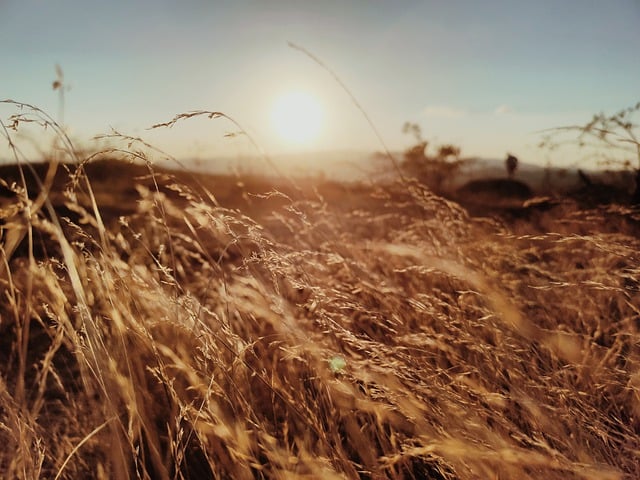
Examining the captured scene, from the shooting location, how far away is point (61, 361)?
2514 millimetres

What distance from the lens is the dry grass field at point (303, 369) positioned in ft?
3.76

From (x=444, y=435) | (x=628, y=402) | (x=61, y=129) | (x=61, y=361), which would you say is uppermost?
(x=61, y=129)

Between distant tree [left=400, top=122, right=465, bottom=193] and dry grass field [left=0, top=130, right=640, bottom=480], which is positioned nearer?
dry grass field [left=0, top=130, right=640, bottom=480]

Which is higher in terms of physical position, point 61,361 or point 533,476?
point 533,476

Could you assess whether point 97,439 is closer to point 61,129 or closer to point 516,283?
point 61,129

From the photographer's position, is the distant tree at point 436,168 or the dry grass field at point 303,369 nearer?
the dry grass field at point 303,369

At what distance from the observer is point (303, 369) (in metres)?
1.77

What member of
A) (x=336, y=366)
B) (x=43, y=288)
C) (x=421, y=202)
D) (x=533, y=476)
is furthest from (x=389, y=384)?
(x=43, y=288)

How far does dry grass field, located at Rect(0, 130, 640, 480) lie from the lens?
114 centimetres

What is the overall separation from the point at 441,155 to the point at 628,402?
323 inches

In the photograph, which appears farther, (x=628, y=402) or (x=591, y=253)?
(x=591, y=253)

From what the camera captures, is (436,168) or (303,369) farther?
(436,168)

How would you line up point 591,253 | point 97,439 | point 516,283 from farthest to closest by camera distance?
point 591,253, point 516,283, point 97,439

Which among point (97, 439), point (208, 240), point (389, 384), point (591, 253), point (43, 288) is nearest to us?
point (389, 384)
